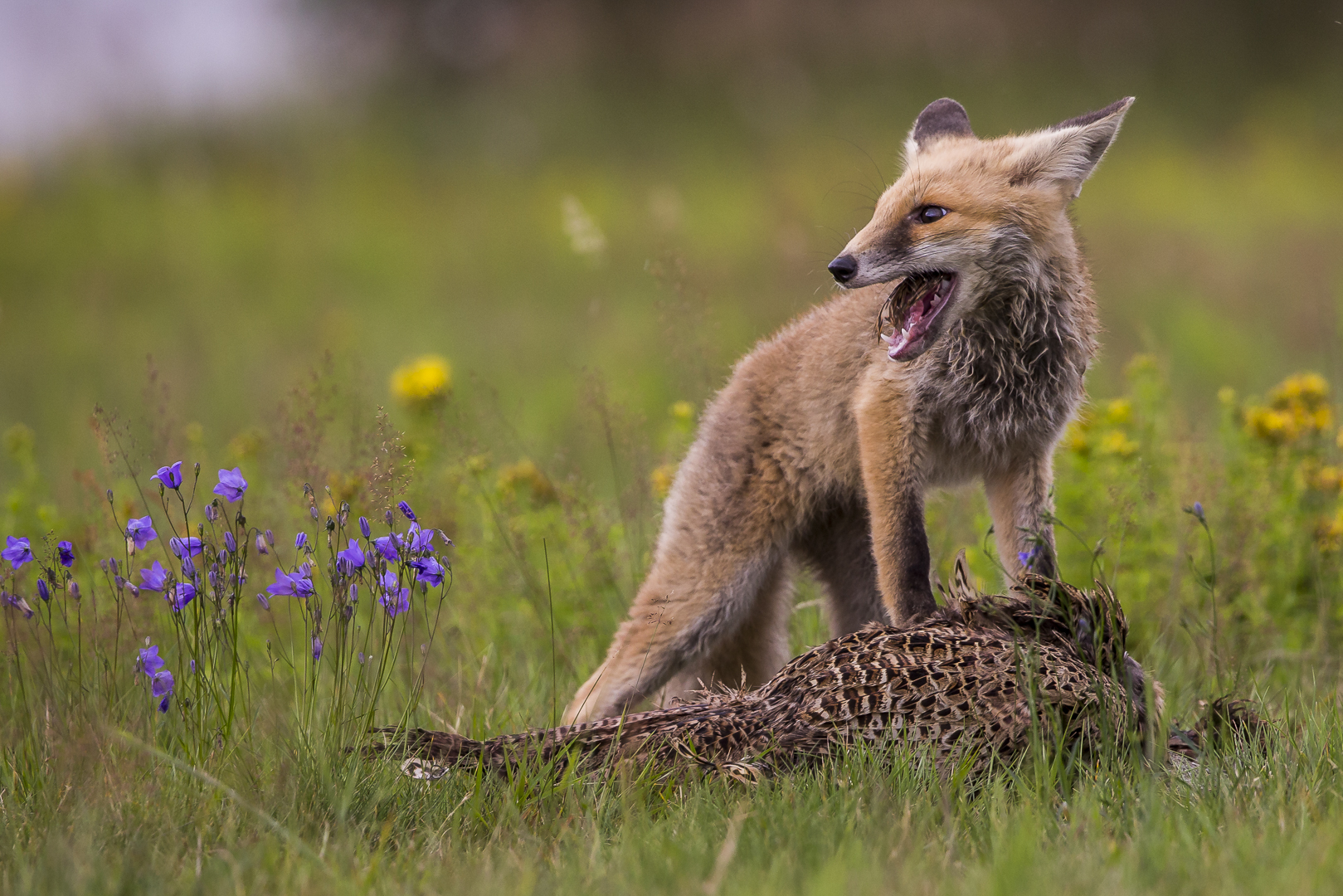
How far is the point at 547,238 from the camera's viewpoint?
45.4 ft

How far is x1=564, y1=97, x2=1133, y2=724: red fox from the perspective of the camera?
3760 mm

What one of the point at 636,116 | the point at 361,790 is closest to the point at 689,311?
the point at 361,790

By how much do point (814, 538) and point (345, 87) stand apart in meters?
16.2

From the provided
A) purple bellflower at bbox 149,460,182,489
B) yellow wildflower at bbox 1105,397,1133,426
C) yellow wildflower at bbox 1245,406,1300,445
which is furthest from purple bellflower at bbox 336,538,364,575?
yellow wildflower at bbox 1245,406,1300,445

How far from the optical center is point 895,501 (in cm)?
381

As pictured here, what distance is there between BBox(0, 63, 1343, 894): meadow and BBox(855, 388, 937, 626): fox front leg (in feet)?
2.03

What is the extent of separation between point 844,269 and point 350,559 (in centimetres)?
166

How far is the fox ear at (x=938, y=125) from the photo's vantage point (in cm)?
437

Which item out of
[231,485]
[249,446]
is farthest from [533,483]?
[231,485]

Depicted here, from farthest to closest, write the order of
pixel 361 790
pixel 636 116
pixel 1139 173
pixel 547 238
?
1. pixel 636 116
2. pixel 1139 173
3. pixel 547 238
4. pixel 361 790

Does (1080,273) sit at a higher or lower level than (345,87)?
lower

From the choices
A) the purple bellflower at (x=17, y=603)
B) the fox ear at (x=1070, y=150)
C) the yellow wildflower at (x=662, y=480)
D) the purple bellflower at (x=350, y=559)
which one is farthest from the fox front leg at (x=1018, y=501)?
→ the purple bellflower at (x=17, y=603)

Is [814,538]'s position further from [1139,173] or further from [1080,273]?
[1139,173]

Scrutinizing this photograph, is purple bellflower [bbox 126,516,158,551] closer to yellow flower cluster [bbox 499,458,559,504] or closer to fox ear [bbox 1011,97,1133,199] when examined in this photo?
yellow flower cluster [bbox 499,458,559,504]
